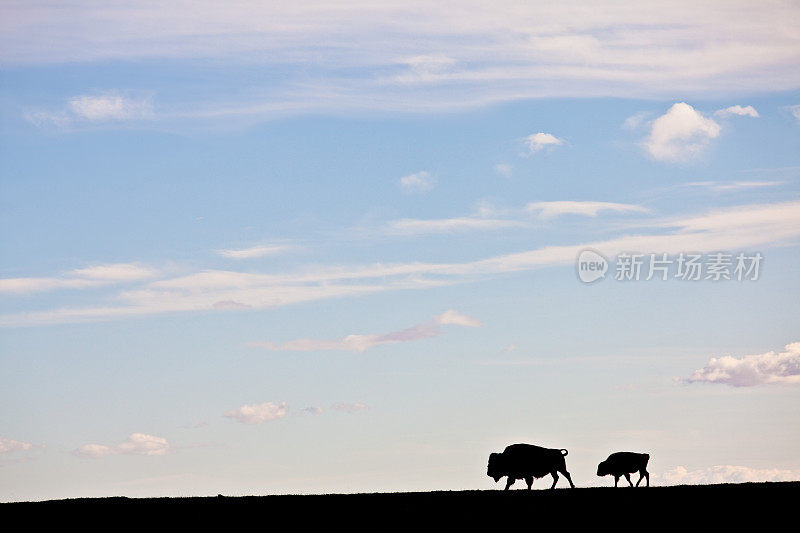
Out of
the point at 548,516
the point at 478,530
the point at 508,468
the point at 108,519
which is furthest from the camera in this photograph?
the point at 508,468

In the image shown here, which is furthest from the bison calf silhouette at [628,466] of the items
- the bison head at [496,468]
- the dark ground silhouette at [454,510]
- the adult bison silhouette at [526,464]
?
the bison head at [496,468]

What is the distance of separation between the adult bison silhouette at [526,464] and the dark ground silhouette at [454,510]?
39.8 inches

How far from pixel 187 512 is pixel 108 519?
234 centimetres

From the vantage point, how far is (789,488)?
34312 mm

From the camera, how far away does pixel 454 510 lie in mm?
29734

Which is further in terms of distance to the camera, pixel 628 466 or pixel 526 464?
pixel 628 466

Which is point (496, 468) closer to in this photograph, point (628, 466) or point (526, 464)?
point (526, 464)

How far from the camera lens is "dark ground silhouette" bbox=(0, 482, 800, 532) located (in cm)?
2595

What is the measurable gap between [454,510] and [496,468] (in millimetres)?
8052

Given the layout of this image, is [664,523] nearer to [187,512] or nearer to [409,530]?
[409,530]

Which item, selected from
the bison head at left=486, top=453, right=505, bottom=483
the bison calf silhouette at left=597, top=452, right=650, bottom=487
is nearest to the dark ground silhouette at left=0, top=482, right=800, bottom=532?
the bison head at left=486, top=453, right=505, bottom=483

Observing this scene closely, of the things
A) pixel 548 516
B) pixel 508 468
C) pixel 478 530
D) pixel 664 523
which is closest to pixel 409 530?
pixel 478 530

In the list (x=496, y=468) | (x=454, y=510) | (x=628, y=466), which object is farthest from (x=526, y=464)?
(x=454, y=510)

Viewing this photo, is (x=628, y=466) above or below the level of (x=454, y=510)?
above
